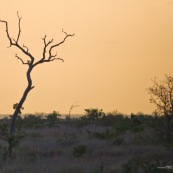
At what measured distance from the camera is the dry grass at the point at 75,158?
21375 millimetres

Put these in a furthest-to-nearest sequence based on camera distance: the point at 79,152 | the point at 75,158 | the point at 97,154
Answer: the point at 97,154, the point at 79,152, the point at 75,158

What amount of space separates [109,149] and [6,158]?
5159 mm

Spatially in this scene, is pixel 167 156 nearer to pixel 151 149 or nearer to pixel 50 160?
pixel 151 149

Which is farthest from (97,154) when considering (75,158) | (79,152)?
(75,158)

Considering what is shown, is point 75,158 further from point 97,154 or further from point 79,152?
point 97,154

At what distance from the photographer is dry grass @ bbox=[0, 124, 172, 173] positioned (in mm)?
21375

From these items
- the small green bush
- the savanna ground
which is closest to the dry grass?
the savanna ground

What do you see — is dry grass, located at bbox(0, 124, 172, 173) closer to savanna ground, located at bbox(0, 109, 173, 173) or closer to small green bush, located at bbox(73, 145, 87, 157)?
savanna ground, located at bbox(0, 109, 173, 173)

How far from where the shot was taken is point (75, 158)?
24.8 meters

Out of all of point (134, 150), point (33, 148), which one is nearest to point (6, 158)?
point (33, 148)

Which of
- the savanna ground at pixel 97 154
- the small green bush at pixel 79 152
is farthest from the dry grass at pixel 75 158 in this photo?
the small green bush at pixel 79 152

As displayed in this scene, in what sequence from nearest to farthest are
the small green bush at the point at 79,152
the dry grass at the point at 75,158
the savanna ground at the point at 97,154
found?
the savanna ground at the point at 97,154 < the dry grass at the point at 75,158 < the small green bush at the point at 79,152

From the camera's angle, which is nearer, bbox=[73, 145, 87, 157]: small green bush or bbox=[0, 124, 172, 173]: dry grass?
bbox=[0, 124, 172, 173]: dry grass

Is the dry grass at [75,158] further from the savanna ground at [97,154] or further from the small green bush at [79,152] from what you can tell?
the small green bush at [79,152]
